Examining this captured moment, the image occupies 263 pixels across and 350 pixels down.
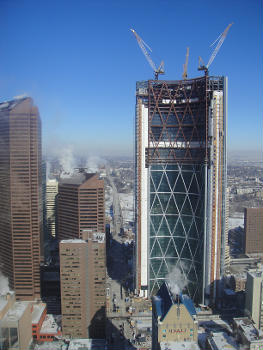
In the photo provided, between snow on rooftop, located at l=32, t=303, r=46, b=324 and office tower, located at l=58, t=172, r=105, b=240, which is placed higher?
office tower, located at l=58, t=172, r=105, b=240

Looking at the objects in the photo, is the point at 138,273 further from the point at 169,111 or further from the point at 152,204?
the point at 169,111

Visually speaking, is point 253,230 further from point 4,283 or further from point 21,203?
point 4,283

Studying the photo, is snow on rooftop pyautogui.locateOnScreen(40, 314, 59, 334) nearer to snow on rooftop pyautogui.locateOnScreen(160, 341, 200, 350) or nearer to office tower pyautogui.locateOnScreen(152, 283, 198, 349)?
office tower pyautogui.locateOnScreen(152, 283, 198, 349)

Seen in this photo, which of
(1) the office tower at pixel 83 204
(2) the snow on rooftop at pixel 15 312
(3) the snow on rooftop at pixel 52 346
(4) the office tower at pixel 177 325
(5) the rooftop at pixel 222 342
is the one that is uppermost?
(1) the office tower at pixel 83 204

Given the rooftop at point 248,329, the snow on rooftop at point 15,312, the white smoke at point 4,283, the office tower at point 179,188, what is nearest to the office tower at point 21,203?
the white smoke at point 4,283

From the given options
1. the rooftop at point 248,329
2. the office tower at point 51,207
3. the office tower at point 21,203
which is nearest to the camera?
the rooftop at point 248,329

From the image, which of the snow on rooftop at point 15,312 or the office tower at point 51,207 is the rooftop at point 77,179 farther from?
the snow on rooftop at point 15,312

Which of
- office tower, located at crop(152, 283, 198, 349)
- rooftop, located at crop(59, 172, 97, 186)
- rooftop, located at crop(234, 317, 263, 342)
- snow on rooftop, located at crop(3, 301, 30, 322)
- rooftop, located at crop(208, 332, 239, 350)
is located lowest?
rooftop, located at crop(208, 332, 239, 350)

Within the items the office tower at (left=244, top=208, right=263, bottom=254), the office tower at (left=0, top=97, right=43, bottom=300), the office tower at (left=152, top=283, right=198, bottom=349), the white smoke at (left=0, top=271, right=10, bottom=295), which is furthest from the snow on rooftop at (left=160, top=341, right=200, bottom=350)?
the office tower at (left=244, top=208, right=263, bottom=254)
